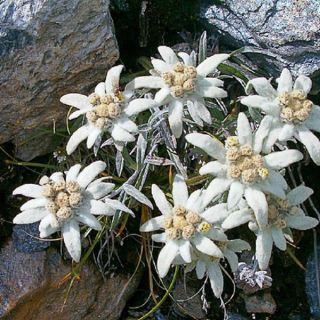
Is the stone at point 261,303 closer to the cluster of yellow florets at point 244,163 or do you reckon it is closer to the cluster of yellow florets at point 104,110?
the cluster of yellow florets at point 244,163

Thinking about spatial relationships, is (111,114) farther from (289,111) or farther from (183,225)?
(289,111)

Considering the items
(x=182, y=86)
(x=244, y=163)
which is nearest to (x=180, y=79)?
(x=182, y=86)

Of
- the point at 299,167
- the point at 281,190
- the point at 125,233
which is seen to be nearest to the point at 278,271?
the point at 299,167

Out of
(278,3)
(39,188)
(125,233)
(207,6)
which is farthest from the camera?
(125,233)

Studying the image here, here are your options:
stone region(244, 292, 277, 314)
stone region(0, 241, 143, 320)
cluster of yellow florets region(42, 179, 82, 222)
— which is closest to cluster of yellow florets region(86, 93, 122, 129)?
cluster of yellow florets region(42, 179, 82, 222)

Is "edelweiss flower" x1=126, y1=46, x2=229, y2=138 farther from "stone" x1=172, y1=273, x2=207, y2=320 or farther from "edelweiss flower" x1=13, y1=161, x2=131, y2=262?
"stone" x1=172, y1=273, x2=207, y2=320

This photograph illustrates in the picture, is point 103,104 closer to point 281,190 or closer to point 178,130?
point 178,130
